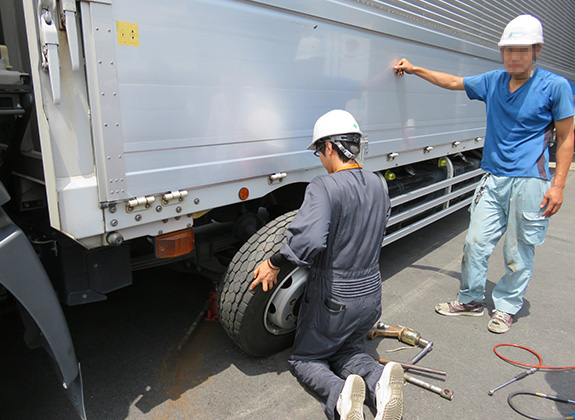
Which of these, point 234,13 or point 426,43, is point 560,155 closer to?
point 426,43

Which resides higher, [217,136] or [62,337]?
[217,136]

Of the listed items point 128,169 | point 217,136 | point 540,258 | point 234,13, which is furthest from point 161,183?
point 540,258

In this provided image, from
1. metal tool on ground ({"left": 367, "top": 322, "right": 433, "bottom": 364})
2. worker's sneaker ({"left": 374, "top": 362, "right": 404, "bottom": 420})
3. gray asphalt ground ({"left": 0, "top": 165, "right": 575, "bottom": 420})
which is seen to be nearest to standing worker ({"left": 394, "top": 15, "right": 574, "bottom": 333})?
gray asphalt ground ({"left": 0, "top": 165, "right": 575, "bottom": 420})

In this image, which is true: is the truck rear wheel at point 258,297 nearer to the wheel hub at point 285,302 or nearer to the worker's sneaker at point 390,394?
the wheel hub at point 285,302

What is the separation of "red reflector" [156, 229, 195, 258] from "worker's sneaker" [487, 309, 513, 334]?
8.00 ft

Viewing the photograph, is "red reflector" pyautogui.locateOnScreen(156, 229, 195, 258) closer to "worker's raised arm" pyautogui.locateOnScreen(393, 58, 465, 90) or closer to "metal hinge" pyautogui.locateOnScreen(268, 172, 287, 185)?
"metal hinge" pyautogui.locateOnScreen(268, 172, 287, 185)

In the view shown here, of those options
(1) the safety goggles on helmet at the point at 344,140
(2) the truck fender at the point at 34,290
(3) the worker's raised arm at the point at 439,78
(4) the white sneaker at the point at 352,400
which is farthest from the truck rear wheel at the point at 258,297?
(3) the worker's raised arm at the point at 439,78

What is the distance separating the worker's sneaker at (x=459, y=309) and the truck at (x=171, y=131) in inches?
50.1

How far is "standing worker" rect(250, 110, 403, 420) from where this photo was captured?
235 cm

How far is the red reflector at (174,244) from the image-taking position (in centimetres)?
235

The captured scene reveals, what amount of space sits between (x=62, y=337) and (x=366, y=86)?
2.51m

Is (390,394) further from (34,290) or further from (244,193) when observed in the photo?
(34,290)

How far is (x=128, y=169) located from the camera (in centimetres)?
201

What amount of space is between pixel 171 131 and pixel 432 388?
6.88 ft
